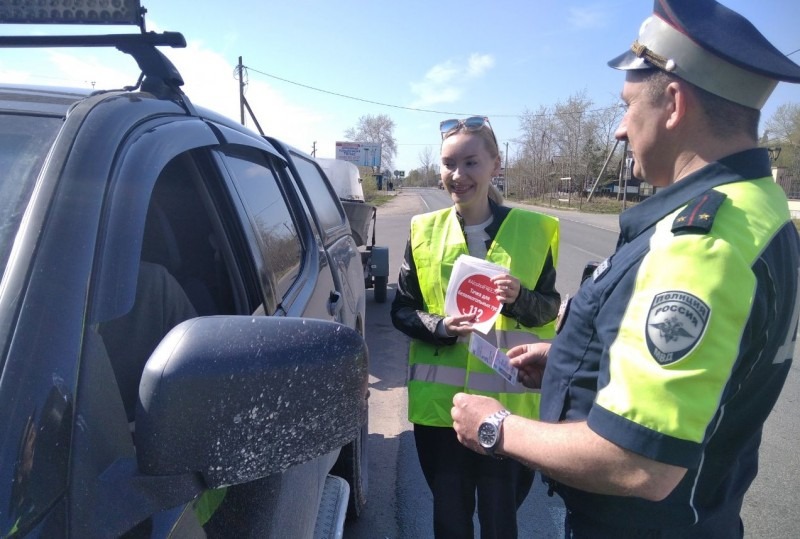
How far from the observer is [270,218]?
2.14 metres

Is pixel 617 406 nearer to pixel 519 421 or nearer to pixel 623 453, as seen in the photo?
pixel 623 453

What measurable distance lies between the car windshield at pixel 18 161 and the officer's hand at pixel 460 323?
4.59 ft

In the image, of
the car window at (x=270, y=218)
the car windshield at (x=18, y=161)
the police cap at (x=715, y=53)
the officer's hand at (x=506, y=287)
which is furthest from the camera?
the officer's hand at (x=506, y=287)

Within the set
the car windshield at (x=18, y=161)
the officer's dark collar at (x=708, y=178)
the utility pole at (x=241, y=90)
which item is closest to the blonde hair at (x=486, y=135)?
the officer's dark collar at (x=708, y=178)

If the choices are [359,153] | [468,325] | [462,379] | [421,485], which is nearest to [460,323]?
[468,325]

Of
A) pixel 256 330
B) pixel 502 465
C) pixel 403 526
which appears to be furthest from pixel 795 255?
pixel 403 526

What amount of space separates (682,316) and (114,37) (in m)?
1.54

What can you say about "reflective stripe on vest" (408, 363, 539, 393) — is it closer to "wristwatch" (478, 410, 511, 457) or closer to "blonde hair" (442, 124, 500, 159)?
"wristwatch" (478, 410, 511, 457)

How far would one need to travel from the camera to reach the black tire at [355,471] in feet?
8.84

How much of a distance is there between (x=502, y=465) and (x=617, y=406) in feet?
3.93

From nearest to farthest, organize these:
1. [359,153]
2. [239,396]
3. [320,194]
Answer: [239,396], [320,194], [359,153]

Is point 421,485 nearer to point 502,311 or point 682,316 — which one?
point 502,311

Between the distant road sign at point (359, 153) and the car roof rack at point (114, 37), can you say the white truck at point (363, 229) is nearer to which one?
the car roof rack at point (114, 37)

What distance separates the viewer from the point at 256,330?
0.92 meters
